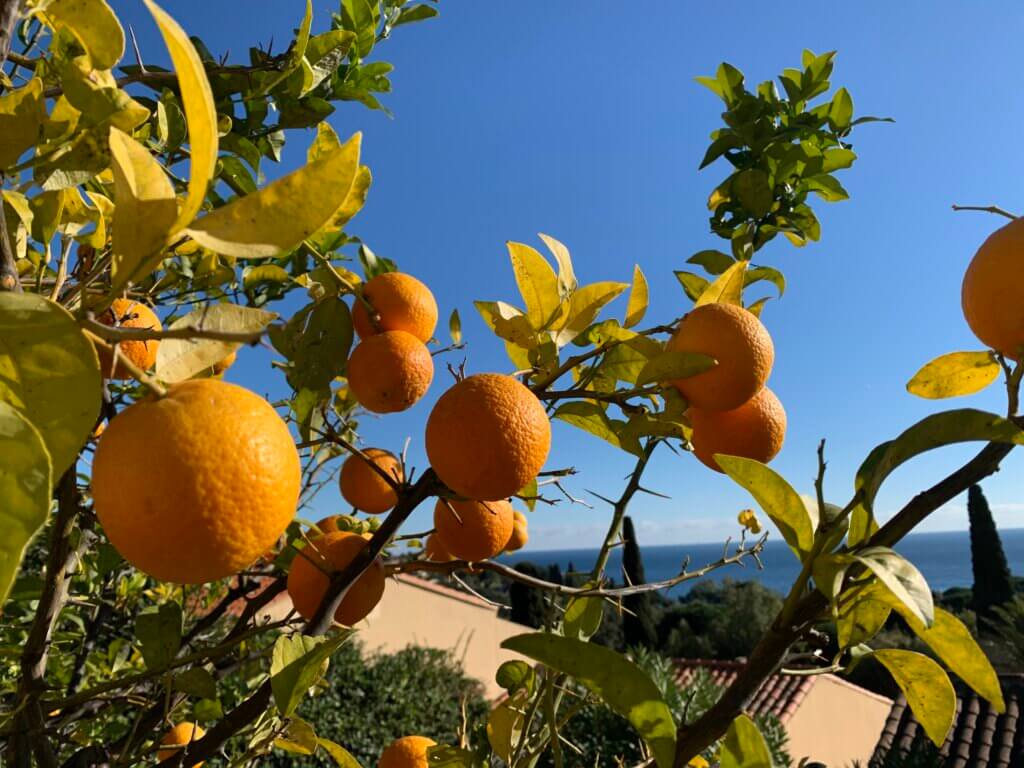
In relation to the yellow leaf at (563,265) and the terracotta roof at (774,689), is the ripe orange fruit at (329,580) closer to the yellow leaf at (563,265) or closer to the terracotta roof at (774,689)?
the yellow leaf at (563,265)

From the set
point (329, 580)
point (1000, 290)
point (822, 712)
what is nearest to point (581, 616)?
point (329, 580)

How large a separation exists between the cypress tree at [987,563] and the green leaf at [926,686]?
660 inches

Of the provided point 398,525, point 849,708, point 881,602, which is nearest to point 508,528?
point 398,525

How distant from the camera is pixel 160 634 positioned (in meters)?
0.82

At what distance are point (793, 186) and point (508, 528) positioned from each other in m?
0.85

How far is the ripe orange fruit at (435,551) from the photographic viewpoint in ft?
3.20

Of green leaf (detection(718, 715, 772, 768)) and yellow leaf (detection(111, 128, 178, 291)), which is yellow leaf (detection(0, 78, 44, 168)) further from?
green leaf (detection(718, 715, 772, 768))

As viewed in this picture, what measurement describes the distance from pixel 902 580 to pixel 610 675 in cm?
19

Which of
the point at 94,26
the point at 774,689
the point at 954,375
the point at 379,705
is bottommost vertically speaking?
the point at 774,689

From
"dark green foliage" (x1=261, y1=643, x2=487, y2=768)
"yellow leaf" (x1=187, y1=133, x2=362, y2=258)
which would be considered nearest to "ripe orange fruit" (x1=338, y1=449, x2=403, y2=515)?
"yellow leaf" (x1=187, y1=133, x2=362, y2=258)

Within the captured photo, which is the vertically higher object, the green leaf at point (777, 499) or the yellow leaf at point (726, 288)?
the yellow leaf at point (726, 288)

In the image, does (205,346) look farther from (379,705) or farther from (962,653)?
(379,705)

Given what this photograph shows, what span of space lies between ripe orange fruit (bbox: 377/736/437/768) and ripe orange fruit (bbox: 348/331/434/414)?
469 millimetres

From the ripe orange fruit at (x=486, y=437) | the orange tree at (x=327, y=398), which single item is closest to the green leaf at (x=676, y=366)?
the orange tree at (x=327, y=398)
